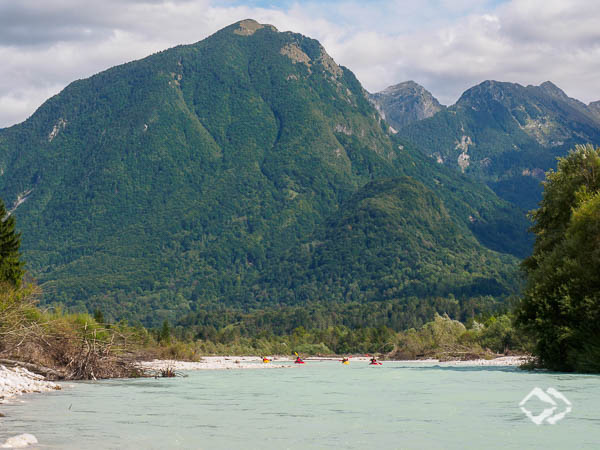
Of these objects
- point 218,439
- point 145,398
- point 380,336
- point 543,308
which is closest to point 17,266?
point 145,398

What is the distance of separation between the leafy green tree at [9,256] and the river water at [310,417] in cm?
2196

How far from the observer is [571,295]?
1890 inches

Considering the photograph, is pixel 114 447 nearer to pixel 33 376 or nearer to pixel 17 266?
pixel 33 376

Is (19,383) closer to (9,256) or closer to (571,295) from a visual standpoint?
(9,256)

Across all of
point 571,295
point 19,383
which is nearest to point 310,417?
point 19,383

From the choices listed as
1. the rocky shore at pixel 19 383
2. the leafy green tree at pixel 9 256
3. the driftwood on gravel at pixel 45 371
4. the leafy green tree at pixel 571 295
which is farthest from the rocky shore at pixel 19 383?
the leafy green tree at pixel 571 295

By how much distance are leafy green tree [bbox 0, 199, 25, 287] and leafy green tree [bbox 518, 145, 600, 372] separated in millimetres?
40729

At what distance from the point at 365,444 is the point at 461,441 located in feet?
9.45

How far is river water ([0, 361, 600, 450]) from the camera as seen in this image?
23297 mm

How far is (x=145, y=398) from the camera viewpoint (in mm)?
38562

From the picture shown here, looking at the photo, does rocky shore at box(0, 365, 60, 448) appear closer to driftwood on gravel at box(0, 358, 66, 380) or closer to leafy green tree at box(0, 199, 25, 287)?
driftwood on gravel at box(0, 358, 66, 380)

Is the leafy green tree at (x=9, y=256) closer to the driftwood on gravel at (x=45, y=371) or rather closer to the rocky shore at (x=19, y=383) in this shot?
the driftwood on gravel at (x=45, y=371)

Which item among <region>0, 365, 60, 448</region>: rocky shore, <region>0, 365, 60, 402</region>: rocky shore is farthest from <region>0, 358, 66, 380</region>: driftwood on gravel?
<region>0, 365, 60, 402</region>: rocky shore

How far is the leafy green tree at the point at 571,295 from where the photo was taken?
4722 cm
